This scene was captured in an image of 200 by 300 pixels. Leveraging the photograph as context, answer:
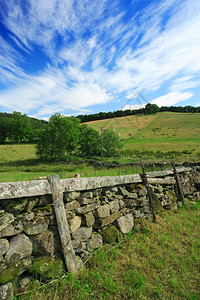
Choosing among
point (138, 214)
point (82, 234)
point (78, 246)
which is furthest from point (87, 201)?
point (138, 214)

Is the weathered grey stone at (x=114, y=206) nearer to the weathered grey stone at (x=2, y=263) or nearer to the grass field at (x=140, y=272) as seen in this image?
the grass field at (x=140, y=272)

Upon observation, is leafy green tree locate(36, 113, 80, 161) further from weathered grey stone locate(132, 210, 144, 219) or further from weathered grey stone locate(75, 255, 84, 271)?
weathered grey stone locate(75, 255, 84, 271)

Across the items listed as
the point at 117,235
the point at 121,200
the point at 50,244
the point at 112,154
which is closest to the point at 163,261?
the point at 117,235

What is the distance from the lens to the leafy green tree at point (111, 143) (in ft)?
128

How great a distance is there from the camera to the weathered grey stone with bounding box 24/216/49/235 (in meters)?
2.61

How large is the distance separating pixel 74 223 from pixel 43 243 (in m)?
0.64

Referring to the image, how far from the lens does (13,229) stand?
2.46 m

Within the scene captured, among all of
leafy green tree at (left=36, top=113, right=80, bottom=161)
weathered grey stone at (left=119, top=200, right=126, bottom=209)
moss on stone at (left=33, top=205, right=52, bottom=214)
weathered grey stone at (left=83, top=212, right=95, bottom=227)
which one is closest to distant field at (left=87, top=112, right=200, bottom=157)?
leafy green tree at (left=36, top=113, right=80, bottom=161)

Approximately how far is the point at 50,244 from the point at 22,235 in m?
0.50

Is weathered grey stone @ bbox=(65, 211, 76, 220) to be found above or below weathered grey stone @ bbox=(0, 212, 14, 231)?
below

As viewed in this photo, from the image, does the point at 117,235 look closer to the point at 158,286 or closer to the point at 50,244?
the point at 158,286

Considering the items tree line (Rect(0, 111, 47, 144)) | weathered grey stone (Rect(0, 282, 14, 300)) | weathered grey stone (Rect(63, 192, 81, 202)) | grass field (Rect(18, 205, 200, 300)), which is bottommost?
grass field (Rect(18, 205, 200, 300))

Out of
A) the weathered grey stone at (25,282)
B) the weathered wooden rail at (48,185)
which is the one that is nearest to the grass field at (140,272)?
the weathered grey stone at (25,282)

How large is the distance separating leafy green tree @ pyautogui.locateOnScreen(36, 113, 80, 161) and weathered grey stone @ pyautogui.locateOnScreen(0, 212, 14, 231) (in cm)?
3340
